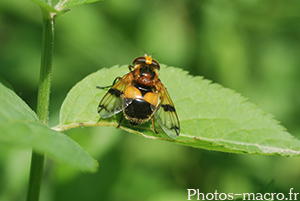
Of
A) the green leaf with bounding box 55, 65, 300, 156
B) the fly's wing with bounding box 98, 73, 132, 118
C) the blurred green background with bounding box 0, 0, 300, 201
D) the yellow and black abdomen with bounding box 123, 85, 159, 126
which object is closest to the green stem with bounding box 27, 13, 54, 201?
the green leaf with bounding box 55, 65, 300, 156

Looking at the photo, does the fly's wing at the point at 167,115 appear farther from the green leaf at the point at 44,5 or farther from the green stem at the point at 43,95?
the green leaf at the point at 44,5

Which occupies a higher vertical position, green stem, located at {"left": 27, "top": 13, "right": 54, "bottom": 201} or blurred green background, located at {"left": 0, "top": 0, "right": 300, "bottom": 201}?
blurred green background, located at {"left": 0, "top": 0, "right": 300, "bottom": 201}

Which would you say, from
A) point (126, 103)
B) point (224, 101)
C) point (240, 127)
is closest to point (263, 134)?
point (240, 127)

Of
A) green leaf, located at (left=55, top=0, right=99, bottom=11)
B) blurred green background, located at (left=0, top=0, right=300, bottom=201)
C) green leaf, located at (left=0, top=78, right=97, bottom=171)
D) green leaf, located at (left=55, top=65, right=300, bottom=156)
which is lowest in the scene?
green leaf, located at (left=0, top=78, right=97, bottom=171)

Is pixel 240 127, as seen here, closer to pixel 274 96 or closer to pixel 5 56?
pixel 274 96

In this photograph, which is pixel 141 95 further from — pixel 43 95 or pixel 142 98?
pixel 43 95

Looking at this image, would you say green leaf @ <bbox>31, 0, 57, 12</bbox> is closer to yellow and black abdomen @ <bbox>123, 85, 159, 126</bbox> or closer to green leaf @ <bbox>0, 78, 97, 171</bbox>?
green leaf @ <bbox>0, 78, 97, 171</bbox>

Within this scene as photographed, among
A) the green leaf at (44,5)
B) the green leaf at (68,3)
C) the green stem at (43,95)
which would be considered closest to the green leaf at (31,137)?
the green stem at (43,95)
